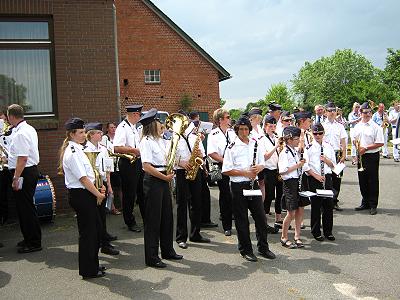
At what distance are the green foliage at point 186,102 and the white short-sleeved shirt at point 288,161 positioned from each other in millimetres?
21401

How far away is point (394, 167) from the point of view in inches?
548

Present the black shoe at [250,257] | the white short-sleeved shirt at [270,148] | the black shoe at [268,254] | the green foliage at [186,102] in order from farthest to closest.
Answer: the green foliage at [186,102]
the white short-sleeved shirt at [270,148]
the black shoe at [268,254]
the black shoe at [250,257]

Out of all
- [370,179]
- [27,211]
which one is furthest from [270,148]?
[27,211]

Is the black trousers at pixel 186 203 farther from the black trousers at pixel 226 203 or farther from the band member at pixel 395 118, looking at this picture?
the band member at pixel 395 118

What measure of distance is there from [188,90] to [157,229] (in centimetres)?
2286

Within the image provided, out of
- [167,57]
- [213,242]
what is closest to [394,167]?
[213,242]

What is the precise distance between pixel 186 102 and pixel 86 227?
22.7 metres

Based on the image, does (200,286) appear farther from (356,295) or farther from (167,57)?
(167,57)

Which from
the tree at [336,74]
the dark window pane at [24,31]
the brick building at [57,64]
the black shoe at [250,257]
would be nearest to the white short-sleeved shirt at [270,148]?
the black shoe at [250,257]

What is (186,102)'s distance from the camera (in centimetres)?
2773

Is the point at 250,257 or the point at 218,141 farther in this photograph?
the point at 218,141

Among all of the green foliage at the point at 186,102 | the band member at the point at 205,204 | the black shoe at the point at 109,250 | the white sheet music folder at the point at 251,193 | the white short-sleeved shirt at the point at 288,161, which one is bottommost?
the black shoe at the point at 109,250

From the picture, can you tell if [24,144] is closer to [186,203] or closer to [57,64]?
[186,203]

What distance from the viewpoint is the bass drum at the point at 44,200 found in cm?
800
